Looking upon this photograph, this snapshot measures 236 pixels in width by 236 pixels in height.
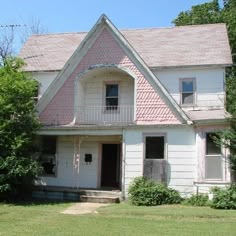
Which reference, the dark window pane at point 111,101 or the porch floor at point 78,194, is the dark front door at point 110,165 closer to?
the porch floor at point 78,194

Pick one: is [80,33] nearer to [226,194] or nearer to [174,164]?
[174,164]

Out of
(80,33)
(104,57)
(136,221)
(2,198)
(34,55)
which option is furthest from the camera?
(80,33)

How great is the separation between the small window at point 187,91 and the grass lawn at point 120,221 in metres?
6.04

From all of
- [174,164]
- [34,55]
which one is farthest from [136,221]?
[34,55]

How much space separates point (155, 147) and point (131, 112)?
2487mm

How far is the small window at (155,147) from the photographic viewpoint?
63.2 ft

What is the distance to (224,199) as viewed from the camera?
1631 centimetres

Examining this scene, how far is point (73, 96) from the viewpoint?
68.9ft

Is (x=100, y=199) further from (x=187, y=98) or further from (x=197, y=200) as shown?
(x=187, y=98)

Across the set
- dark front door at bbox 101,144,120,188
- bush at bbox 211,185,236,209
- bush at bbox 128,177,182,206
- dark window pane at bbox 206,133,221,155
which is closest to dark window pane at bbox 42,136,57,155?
dark front door at bbox 101,144,120,188

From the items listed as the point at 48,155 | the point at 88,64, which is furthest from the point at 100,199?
the point at 88,64

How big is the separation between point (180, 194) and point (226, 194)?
2551mm

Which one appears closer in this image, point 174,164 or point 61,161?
point 174,164

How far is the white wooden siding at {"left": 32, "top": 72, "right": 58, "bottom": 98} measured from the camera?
2320cm
